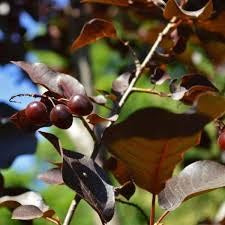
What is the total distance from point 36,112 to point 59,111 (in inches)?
1.9

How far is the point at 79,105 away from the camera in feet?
3.34

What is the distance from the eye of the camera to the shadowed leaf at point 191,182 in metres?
0.96

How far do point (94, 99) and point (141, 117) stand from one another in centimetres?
44

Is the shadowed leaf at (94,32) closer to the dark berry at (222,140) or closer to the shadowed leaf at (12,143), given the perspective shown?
the shadowed leaf at (12,143)

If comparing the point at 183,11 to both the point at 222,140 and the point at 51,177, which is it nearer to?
the point at 222,140

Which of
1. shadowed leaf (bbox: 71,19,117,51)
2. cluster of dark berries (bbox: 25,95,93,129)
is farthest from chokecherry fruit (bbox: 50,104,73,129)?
shadowed leaf (bbox: 71,19,117,51)

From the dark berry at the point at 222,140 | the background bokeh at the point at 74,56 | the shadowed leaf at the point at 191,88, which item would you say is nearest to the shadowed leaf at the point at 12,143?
the background bokeh at the point at 74,56

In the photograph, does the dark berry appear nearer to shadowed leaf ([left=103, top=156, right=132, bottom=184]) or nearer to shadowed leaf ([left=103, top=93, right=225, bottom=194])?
shadowed leaf ([left=103, top=93, right=225, bottom=194])

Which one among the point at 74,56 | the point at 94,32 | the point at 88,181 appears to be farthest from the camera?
the point at 74,56

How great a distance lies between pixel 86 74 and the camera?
2135 mm

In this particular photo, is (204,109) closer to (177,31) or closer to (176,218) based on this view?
(177,31)

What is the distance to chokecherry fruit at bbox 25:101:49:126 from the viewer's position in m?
1.02

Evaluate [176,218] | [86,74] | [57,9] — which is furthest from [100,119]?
[176,218]

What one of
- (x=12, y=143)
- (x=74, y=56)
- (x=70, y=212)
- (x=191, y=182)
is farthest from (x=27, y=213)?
(x=74, y=56)
